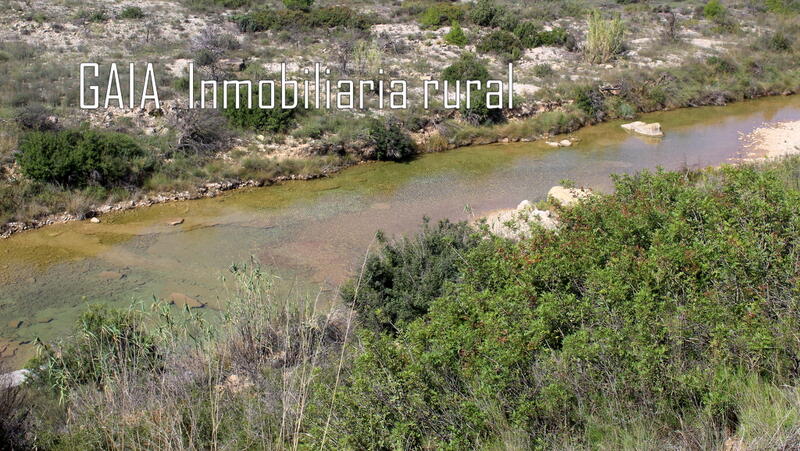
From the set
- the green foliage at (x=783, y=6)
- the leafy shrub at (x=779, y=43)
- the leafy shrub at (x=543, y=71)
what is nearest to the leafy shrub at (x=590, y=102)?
the leafy shrub at (x=543, y=71)

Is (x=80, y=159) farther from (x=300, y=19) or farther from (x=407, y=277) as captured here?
(x=300, y=19)

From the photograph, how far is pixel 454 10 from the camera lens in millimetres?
29266

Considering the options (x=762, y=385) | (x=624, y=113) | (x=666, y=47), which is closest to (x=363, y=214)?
(x=762, y=385)

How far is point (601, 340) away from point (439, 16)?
26533mm

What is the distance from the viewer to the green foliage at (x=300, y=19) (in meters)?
26.0

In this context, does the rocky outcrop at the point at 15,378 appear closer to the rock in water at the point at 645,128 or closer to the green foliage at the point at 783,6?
the rock in water at the point at 645,128

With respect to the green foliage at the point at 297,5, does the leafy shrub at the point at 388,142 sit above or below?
below

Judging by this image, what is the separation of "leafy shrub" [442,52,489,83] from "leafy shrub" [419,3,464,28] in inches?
266

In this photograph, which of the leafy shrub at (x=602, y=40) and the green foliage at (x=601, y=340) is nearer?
the green foliage at (x=601, y=340)

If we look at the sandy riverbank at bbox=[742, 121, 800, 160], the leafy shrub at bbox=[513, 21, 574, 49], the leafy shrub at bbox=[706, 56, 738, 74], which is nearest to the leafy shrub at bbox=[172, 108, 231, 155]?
the sandy riverbank at bbox=[742, 121, 800, 160]

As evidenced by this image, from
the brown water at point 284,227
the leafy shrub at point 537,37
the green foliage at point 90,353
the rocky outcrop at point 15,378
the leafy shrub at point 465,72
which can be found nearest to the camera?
the rocky outcrop at point 15,378

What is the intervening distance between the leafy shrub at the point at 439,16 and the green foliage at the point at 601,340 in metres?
24.0

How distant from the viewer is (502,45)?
26.0 meters

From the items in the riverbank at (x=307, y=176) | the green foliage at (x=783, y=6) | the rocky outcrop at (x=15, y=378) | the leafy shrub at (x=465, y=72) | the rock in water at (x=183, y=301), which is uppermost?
the green foliage at (x=783, y=6)
